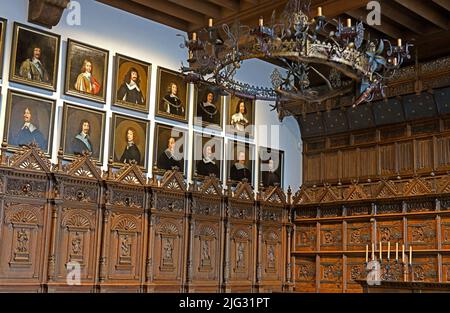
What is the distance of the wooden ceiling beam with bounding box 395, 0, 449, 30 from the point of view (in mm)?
10305

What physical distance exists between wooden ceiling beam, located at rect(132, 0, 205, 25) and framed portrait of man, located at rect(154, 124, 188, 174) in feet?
7.38

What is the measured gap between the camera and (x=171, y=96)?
1206cm

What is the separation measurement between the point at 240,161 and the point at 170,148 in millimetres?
2004

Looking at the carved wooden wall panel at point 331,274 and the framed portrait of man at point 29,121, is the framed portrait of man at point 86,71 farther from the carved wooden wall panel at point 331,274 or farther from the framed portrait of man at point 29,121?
the carved wooden wall panel at point 331,274

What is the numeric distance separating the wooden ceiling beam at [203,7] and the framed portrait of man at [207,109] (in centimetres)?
169

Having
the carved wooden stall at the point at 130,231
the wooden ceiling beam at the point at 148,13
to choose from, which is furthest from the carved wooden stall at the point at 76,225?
the wooden ceiling beam at the point at 148,13

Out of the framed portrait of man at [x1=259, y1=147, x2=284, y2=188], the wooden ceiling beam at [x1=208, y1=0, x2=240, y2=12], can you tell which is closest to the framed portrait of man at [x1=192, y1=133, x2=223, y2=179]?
the framed portrait of man at [x1=259, y1=147, x2=284, y2=188]

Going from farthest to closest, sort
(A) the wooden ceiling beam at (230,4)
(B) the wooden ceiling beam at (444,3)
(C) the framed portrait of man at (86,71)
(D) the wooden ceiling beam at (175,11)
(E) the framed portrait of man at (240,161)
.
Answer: (E) the framed portrait of man at (240,161)
(D) the wooden ceiling beam at (175,11)
(A) the wooden ceiling beam at (230,4)
(C) the framed portrait of man at (86,71)
(B) the wooden ceiling beam at (444,3)

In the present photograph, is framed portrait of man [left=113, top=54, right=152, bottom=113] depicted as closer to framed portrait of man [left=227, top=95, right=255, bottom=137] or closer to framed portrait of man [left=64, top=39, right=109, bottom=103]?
framed portrait of man [left=64, top=39, right=109, bottom=103]

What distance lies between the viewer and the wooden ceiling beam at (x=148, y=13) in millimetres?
11297

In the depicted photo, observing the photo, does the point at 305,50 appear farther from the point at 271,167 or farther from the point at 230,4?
the point at 271,167

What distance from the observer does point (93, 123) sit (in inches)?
421

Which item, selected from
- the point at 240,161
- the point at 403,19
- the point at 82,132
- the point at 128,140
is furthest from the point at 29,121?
the point at 403,19
